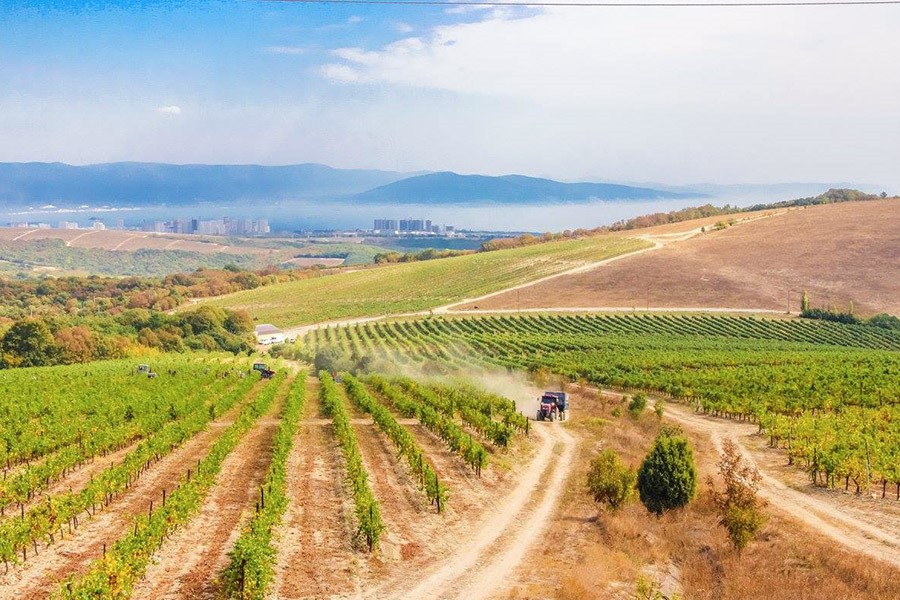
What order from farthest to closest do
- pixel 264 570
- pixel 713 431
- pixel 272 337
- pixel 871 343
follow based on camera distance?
pixel 272 337, pixel 871 343, pixel 713 431, pixel 264 570

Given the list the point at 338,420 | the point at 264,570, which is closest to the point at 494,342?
the point at 338,420

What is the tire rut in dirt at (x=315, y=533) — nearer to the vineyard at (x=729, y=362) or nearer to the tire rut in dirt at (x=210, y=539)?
the tire rut in dirt at (x=210, y=539)

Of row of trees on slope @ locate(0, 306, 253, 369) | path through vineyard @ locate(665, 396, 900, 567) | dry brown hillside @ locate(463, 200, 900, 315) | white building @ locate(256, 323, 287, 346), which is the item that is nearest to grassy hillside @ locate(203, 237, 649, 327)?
white building @ locate(256, 323, 287, 346)

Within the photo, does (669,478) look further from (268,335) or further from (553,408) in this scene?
(268,335)

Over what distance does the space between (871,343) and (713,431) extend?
5447cm

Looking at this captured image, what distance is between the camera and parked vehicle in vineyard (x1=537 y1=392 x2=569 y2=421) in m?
41.9

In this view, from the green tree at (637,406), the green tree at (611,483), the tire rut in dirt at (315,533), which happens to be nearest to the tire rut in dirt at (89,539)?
the tire rut in dirt at (315,533)

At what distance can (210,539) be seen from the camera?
65.3ft

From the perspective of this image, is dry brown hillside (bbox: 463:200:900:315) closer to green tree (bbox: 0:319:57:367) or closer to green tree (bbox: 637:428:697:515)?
green tree (bbox: 0:319:57:367)

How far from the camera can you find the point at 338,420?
3512 centimetres

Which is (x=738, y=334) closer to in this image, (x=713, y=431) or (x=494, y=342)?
(x=494, y=342)

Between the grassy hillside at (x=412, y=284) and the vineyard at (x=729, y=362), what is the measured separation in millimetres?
19180

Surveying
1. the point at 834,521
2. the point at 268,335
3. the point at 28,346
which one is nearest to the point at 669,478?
the point at 834,521

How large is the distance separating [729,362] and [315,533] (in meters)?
49.0
